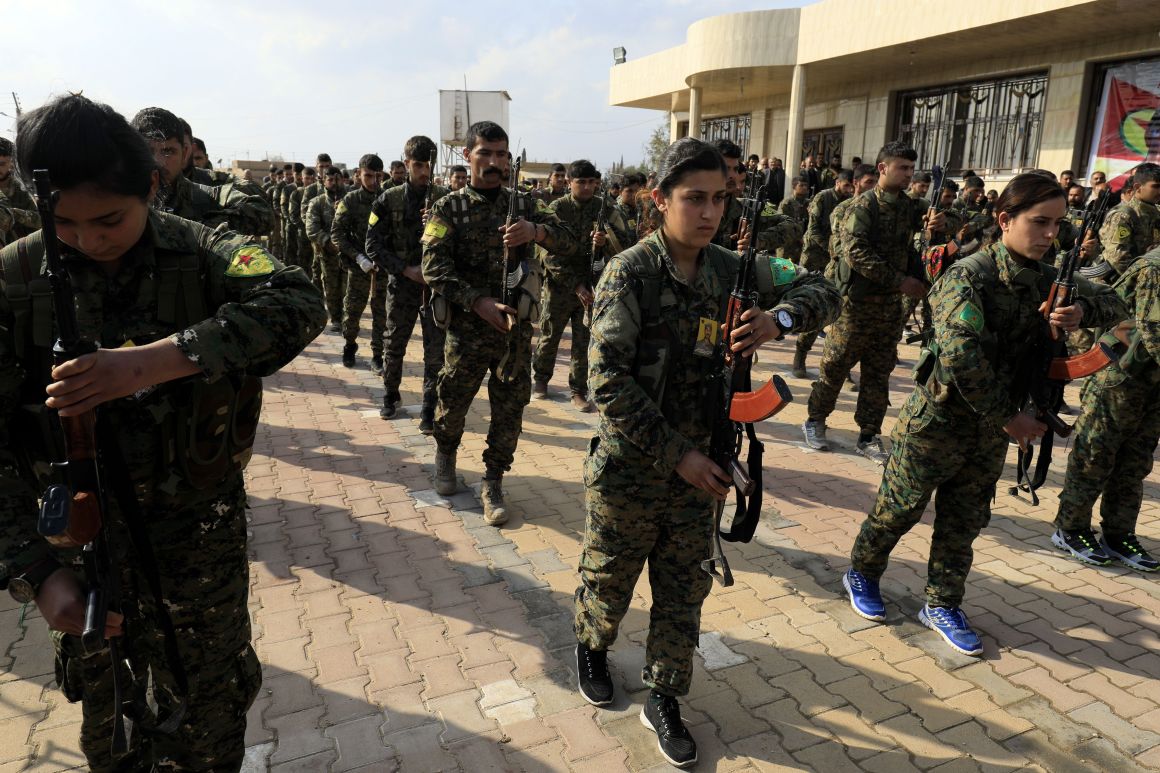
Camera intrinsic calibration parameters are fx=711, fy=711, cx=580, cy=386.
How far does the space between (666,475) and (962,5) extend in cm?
1578

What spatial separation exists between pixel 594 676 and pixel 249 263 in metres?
2.05

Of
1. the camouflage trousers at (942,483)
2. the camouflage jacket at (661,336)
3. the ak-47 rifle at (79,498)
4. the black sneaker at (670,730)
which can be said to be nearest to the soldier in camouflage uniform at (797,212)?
the camouflage trousers at (942,483)

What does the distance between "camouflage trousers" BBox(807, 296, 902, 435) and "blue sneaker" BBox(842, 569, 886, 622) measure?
2.33 metres

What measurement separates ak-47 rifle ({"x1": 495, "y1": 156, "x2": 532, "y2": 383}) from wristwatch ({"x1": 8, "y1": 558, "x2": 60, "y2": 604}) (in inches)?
111

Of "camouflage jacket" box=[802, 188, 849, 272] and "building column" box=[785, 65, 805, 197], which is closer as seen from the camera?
"camouflage jacket" box=[802, 188, 849, 272]

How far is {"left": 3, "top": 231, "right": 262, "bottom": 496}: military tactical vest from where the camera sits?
1621 mm

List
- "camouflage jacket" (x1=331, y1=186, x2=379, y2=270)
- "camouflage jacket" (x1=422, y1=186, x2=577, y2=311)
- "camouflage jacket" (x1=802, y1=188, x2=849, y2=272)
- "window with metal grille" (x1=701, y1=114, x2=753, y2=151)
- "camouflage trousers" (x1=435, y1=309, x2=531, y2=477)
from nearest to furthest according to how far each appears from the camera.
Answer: "camouflage jacket" (x1=422, y1=186, x2=577, y2=311) → "camouflage trousers" (x1=435, y1=309, x2=531, y2=477) → "camouflage jacket" (x1=331, y1=186, x2=379, y2=270) → "camouflage jacket" (x1=802, y1=188, x2=849, y2=272) → "window with metal grille" (x1=701, y1=114, x2=753, y2=151)

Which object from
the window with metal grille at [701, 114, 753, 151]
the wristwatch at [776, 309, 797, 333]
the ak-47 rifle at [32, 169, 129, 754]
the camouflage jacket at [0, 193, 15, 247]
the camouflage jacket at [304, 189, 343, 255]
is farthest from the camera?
the window with metal grille at [701, 114, 753, 151]

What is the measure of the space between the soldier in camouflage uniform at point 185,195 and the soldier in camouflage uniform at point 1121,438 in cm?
469

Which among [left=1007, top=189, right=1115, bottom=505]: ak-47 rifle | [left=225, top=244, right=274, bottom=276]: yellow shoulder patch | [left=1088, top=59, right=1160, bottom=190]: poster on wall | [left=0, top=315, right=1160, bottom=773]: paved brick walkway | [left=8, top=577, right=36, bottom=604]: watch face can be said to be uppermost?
[left=1088, top=59, right=1160, bottom=190]: poster on wall

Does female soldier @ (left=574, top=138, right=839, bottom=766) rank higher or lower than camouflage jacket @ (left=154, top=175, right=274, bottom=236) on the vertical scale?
lower

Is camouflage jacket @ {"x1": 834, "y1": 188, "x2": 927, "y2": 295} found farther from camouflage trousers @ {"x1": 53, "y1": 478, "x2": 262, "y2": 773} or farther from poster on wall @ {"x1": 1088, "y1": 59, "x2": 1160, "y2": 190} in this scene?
poster on wall @ {"x1": 1088, "y1": 59, "x2": 1160, "y2": 190}

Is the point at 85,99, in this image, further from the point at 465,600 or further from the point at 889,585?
the point at 889,585

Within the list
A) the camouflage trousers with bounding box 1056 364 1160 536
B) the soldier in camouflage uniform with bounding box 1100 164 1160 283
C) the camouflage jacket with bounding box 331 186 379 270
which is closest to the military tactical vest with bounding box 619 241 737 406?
the camouflage trousers with bounding box 1056 364 1160 536
